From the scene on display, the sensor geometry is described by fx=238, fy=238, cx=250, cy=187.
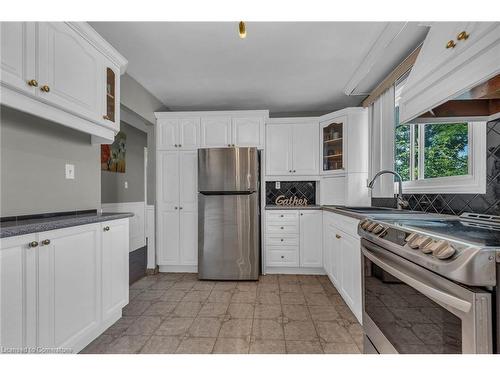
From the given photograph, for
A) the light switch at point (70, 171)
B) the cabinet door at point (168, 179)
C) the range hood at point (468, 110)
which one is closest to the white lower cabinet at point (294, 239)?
the cabinet door at point (168, 179)

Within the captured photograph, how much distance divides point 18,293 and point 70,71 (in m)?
1.29

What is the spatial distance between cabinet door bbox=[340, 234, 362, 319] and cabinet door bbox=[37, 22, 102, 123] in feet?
7.36

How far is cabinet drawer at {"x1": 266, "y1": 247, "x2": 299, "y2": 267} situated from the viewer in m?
3.18

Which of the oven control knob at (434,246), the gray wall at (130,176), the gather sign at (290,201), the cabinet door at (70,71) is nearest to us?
the oven control knob at (434,246)

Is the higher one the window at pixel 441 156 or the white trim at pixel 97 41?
the white trim at pixel 97 41

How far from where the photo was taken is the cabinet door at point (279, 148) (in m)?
3.42

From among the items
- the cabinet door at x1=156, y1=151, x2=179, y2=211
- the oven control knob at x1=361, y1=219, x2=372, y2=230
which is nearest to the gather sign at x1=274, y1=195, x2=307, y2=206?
the cabinet door at x1=156, y1=151, x2=179, y2=211

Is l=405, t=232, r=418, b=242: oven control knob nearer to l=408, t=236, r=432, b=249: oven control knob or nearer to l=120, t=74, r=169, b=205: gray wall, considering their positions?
l=408, t=236, r=432, b=249: oven control knob

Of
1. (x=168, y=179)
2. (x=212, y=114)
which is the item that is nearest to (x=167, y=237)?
(x=168, y=179)

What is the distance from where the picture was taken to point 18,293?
112 centimetres

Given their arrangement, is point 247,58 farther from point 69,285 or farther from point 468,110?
point 69,285

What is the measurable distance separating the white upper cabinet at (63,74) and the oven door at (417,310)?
1.98m

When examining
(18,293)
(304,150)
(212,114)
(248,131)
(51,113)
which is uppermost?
(212,114)

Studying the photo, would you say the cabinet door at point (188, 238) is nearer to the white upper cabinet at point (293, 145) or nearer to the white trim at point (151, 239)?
the white trim at point (151, 239)
